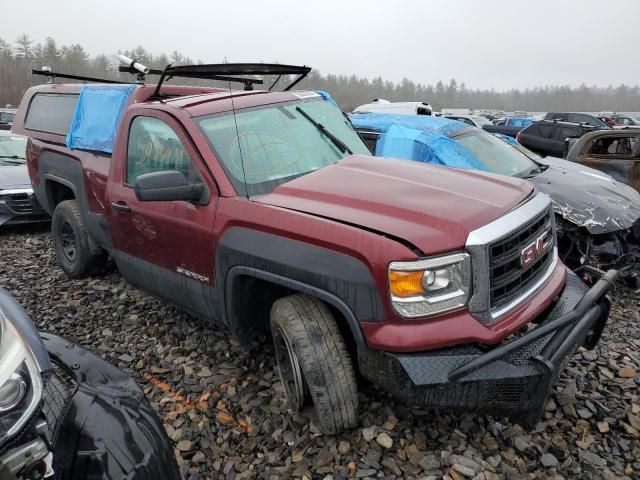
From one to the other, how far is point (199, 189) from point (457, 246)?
1.56m

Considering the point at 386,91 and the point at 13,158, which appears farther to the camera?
the point at 386,91

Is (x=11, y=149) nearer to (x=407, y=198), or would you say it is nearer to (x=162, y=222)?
(x=162, y=222)

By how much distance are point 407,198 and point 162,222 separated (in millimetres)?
1666

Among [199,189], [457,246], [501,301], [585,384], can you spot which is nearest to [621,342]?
[585,384]

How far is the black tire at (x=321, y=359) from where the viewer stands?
2.43 meters

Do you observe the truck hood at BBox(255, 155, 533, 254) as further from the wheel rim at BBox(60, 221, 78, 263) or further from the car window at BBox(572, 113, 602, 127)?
the car window at BBox(572, 113, 602, 127)

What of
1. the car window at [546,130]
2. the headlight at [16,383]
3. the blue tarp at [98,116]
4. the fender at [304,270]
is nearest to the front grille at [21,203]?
the blue tarp at [98,116]

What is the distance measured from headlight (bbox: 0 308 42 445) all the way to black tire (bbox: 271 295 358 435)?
126 cm

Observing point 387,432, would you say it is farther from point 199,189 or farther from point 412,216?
point 199,189

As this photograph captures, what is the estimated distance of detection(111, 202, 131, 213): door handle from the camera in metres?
3.57

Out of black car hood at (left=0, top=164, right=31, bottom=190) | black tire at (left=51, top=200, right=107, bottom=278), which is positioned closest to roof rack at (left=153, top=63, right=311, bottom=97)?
black tire at (left=51, top=200, right=107, bottom=278)

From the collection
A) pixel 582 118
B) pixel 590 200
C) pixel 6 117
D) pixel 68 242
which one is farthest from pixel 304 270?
pixel 582 118

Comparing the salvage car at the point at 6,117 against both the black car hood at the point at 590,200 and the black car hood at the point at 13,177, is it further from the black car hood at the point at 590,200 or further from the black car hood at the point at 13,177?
the black car hood at the point at 590,200

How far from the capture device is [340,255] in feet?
7.45
